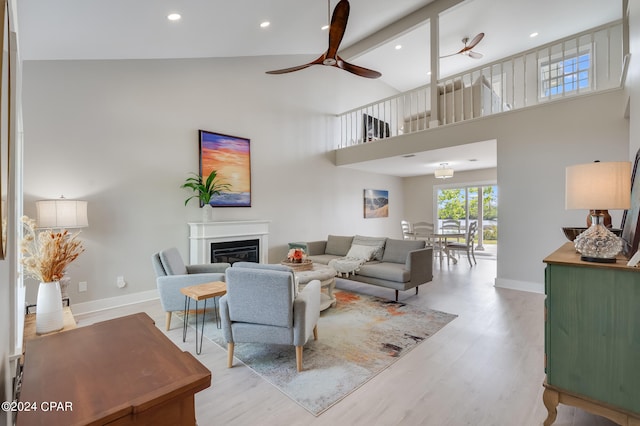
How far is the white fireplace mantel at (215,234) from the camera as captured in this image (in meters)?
4.51

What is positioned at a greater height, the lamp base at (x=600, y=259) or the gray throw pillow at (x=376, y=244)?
the lamp base at (x=600, y=259)

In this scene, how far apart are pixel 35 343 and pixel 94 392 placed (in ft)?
1.61

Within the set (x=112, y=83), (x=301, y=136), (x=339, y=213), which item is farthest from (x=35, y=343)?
(x=339, y=213)

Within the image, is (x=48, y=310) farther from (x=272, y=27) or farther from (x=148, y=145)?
(x=272, y=27)

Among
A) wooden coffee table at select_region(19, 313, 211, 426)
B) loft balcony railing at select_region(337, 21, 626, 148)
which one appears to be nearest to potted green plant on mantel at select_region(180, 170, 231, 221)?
loft balcony railing at select_region(337, 21, 626, 148)

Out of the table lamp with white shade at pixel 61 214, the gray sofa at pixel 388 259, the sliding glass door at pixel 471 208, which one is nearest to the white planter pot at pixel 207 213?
the table lamp with white shade at pixel 61 214

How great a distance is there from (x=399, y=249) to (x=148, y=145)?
4.04 metres

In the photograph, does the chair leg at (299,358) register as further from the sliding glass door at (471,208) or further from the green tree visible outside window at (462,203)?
the green tree visible outside window at (462,203)

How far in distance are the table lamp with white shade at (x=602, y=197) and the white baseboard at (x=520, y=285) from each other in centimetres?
323

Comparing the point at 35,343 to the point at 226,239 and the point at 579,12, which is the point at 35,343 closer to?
the point at 226,239

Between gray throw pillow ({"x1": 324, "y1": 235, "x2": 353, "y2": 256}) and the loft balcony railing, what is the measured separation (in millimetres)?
2260

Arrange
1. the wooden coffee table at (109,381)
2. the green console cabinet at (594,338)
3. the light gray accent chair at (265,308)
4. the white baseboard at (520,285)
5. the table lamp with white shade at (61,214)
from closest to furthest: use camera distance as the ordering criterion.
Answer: the wooden coffee table at (109,381), the green console cabinet at (594,338), the light gray accent chair at (265,308), the table lamp with white shade at (61,214), the white baseboard at (520,285)

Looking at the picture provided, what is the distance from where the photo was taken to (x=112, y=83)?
3.91 metres

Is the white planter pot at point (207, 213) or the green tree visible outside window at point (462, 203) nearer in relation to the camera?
the white planter pot at point (207, 213)
